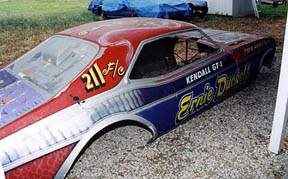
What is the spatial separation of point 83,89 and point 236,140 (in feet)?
6.59

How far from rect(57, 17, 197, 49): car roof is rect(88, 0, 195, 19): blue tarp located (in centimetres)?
679

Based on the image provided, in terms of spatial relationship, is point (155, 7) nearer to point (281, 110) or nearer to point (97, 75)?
point (281, 110)

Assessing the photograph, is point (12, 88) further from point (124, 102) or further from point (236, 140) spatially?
point (236, 140)

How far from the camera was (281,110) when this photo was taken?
2688mm

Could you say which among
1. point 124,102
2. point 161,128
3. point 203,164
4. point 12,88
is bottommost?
point 203,164

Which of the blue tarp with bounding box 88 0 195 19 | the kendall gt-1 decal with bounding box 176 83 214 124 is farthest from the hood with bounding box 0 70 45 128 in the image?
the blue tarp with bounding box 88 0 195 19

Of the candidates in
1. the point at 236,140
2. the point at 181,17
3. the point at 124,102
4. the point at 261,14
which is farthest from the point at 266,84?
the point at 261,14

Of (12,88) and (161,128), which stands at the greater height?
(12,88)

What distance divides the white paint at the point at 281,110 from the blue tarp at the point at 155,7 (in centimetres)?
781

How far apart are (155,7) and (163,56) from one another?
7161 millimetres

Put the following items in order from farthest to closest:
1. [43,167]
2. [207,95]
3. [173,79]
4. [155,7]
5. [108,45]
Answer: [155,7]
[207,95]
[173,79]
[108,45]
[43,167]

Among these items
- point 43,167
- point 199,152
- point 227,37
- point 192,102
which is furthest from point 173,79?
point 227,37

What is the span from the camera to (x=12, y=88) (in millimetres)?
2533

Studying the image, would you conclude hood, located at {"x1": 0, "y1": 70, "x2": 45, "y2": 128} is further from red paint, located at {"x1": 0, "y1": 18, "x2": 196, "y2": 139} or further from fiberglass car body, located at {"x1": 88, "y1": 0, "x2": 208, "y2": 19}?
fiberglass car body, located at {"x1": 88, "y1": 0, "x2": 208, "y2": 19}
